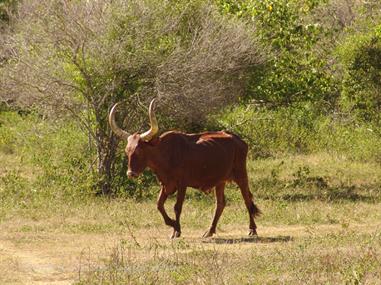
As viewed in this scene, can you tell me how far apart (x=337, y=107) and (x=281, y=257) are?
1420 cm

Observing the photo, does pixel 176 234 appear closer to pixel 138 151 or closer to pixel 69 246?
pixel 138 151

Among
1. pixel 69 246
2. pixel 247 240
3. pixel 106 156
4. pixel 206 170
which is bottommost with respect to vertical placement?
pixel 106 156

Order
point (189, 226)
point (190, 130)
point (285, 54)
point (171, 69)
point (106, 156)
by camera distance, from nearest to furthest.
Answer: point (189, 226) → point (171, 69) → point (106, 156) → point (190, 130) → point (285, 54)

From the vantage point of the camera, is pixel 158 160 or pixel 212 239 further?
pixel 158 160

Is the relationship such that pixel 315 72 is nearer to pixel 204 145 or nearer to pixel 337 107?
pixel 337 107

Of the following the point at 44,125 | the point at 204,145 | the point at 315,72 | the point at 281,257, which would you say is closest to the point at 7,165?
the point at 44,125

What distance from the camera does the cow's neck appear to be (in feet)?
44.2

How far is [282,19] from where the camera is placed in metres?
20.5

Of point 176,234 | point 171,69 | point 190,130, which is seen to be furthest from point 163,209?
point 190,130

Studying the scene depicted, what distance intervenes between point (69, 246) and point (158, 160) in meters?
1.78

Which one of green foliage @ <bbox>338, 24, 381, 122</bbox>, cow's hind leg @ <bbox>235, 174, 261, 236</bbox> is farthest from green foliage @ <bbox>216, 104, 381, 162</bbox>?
cow's hind leg @ <bbox>235, 174, 261, 236</bbox>

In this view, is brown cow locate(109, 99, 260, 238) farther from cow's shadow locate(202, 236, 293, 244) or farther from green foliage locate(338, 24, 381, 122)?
green foliage locate(338, 24, 381, 122)

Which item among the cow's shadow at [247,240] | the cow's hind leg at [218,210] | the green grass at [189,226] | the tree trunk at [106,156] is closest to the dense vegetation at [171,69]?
the tree trunk at [106,156]

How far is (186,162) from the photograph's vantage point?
1366 centimetres
